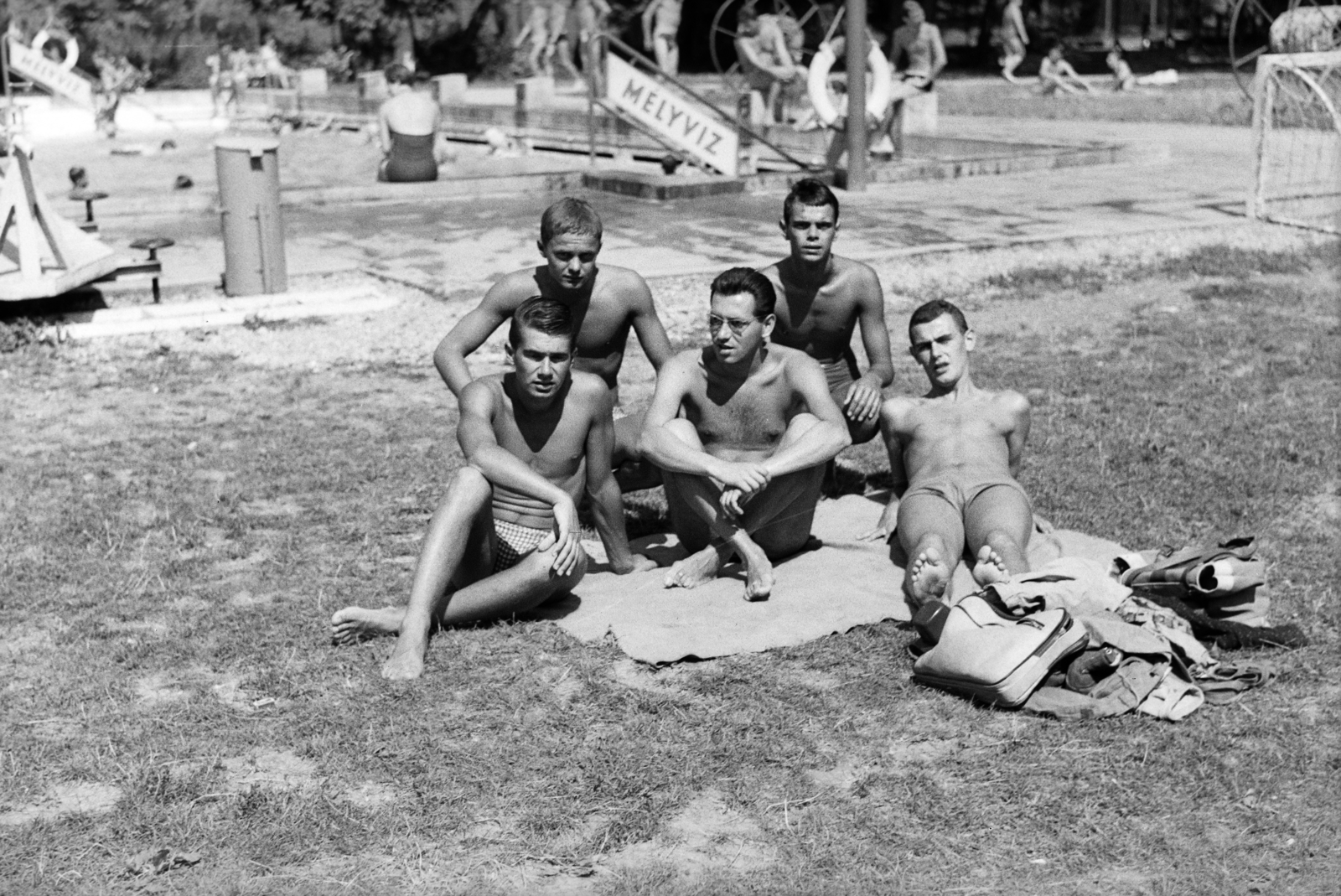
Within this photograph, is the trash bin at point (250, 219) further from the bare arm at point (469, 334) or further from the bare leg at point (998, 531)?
the bare leg at point (998, 531)

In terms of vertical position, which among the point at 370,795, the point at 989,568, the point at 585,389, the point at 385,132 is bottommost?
the point at 370,795

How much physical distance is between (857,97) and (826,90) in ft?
7.25

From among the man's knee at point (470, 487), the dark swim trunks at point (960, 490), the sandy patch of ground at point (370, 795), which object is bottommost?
the sandy patch of ground at point (370, 795)

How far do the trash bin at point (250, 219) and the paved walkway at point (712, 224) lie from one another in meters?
0.89

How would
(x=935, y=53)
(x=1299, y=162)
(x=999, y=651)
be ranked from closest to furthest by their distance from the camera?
(x=999, y=651) → (x=1299, y=162) → (x=935, y=53)

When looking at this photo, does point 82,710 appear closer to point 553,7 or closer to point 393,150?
point 393,150

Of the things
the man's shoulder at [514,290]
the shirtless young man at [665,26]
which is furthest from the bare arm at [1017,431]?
the shirtless young man at [665,26]

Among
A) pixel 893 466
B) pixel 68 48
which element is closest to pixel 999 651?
pixel 893 466

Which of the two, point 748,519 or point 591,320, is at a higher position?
point 591,320

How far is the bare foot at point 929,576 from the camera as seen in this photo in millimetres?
5547

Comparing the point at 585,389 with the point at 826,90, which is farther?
the point at 826,90

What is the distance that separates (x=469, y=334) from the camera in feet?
21.6

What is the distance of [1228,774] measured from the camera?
450 cm

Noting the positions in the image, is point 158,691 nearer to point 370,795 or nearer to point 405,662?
point 405,662
